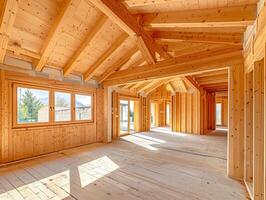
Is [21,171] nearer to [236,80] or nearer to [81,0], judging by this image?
[81,0]

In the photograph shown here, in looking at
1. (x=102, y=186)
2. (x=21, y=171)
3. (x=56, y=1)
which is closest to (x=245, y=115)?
(x=102, y=186)

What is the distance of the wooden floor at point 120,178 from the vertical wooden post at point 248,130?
307mm

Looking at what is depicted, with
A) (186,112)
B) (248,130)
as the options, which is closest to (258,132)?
(248,130)

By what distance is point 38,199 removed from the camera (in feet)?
7.23

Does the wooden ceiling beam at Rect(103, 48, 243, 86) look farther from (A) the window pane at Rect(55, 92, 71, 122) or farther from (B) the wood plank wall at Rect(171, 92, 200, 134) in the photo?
(B) the wood plank wall at Rect(171, 92, 200, 134)

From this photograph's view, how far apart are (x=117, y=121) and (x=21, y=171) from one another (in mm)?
4414

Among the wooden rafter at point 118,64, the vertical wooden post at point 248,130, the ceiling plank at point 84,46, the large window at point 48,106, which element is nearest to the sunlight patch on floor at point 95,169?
the large window at point 48,106

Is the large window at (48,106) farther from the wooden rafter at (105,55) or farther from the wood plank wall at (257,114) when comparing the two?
the wood plank wall at (257,114)

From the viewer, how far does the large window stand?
13.1 feet

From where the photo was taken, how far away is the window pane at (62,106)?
483 cm

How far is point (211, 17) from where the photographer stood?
2.54m

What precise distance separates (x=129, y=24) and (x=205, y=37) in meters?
1.77

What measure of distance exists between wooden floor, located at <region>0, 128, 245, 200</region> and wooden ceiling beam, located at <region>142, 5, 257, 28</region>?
278 centimetres

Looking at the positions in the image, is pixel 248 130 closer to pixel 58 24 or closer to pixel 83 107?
pixel 58 24
